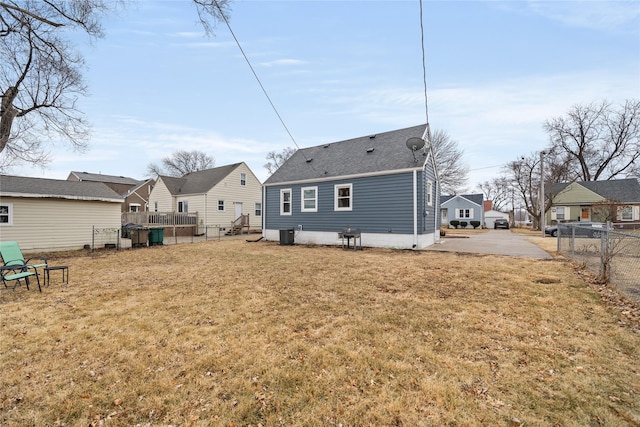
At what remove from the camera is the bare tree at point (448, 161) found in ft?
99.4

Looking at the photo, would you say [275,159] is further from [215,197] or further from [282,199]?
[282,199]

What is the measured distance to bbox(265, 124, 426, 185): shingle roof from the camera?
1320 centimetres

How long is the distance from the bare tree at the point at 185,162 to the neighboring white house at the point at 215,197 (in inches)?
946

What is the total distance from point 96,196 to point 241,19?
1366 cm

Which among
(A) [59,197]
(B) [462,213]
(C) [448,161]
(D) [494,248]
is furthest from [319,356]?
(B) [462,213]

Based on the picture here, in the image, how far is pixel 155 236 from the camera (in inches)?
642

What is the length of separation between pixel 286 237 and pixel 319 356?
480 inches

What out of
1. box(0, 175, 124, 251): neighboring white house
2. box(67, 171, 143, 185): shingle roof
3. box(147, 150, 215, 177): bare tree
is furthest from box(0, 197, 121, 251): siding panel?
box(147, 150, 215, 177): bare tree

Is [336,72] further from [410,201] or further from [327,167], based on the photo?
[410,201]

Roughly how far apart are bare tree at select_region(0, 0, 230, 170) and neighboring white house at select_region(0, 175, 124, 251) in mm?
1676

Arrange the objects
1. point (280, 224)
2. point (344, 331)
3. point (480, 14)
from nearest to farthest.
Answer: point (344, 331)
point (480, 14)
point (280, 224)

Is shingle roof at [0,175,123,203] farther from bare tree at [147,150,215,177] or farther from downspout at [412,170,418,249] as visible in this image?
bare tree at [147,150,215,177]

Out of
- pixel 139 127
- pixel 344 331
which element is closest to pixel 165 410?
pixel 344 331

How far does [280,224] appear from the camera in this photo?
55.4ft
